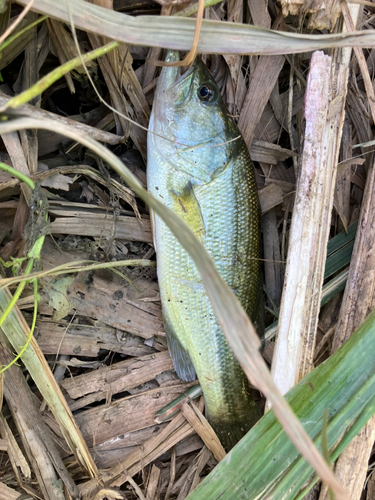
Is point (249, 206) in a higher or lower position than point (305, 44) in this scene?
lower

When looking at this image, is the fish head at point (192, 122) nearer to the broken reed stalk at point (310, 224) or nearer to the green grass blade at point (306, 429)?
the broken reed stalk at point (310, 224)

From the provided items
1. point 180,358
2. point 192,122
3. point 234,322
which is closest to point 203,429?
point 180,358

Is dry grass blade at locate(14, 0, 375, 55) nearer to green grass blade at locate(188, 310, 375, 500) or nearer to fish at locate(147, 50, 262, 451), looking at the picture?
fish at locate(147, 50, 262, 451)

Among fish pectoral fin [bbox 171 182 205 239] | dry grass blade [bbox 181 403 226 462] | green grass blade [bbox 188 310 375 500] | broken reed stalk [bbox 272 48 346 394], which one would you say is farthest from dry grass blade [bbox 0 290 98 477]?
broken reed stalk [bbox 272 48 346 394]

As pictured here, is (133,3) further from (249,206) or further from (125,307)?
(125,307)

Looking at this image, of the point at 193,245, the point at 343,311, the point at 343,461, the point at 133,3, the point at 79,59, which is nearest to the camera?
the point at 193,245

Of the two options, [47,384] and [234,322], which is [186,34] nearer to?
[234,322]

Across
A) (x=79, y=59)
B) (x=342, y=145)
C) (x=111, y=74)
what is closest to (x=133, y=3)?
(x=111, y=74)
